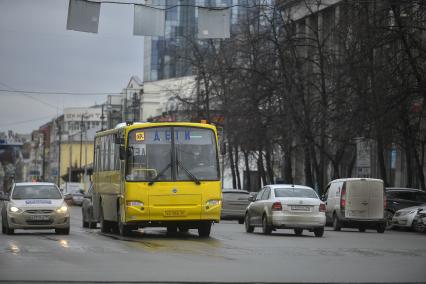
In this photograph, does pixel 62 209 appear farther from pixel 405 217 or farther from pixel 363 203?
pixel 405 217

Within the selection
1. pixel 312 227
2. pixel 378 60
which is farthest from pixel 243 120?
pixel 312 227

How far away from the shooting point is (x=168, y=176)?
2852cm

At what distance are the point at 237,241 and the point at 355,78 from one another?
52.5 feet

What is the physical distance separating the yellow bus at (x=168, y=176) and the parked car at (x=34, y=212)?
6.96 ft

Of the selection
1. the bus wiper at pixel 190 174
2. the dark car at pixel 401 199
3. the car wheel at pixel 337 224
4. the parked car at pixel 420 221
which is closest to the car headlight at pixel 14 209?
the bus wiper at pixel 190 174

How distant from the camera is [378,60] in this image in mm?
40750

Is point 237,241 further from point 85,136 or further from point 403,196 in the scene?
point 85,136

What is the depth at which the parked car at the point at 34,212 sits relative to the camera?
3064 cm

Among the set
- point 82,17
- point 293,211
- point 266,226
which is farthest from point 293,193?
point 82,17

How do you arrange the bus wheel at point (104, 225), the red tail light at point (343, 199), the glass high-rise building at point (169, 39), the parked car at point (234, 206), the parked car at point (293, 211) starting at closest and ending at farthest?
the parked car at point (293, 211) → the bus wheel at point (104, 225) → the red tail light at point (343, 199) → the parked car at point (234, 206) → the glass high-rise building at point (169, 39)

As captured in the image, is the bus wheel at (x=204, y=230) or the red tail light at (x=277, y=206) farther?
the red tail light at (x=277, y=206)

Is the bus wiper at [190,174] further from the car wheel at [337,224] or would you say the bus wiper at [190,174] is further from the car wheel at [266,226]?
the car wheel at [337,224]

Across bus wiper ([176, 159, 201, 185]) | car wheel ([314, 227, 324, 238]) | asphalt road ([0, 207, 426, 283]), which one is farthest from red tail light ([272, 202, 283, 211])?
bus wiper ([176, 159, 201, 185])

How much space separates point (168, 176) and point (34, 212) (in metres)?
4.61
